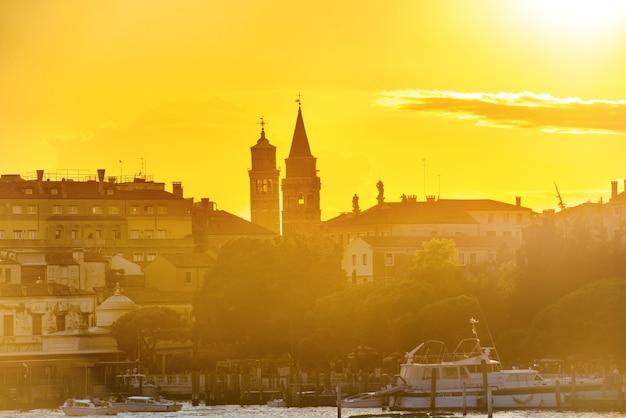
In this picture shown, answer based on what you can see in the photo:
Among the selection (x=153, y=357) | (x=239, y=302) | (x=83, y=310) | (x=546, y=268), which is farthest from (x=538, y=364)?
(x=83, y=310)

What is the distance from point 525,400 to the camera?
115 m

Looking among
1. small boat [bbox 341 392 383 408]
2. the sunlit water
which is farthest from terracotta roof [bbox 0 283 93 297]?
small boat [bbox 341 392 383 408]

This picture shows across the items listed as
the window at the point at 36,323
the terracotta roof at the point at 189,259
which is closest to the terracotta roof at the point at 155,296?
the window at the point at 36,323

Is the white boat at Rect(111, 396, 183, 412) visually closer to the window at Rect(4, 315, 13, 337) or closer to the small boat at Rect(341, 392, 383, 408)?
the small boat at Rect(341, 392, 383, 408)

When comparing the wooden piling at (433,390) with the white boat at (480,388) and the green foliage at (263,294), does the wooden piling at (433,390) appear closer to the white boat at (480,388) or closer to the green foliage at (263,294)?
the white boat at (480,388)

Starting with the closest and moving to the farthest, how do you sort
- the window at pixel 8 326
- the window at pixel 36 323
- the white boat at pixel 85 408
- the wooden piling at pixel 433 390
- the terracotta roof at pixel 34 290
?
the wooden piling at pixel 433 390 → the white boat at pixel 85 408 → the window at pixel 8 326 → the window at pixel 36 323 → the terracotta roof at pixel 34 290

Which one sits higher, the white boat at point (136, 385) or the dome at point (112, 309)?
the dome at point (112, 309)

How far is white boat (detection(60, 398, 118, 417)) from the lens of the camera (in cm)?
11994

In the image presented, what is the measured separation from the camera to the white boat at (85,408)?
11994 centimetres

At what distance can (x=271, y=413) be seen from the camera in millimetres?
118000

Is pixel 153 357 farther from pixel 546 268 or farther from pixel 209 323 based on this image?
pixel 546 268

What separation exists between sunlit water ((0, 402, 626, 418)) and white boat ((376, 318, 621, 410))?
1.07 meters

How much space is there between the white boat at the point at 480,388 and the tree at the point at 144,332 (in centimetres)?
3795

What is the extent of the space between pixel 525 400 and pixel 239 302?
3239cm
